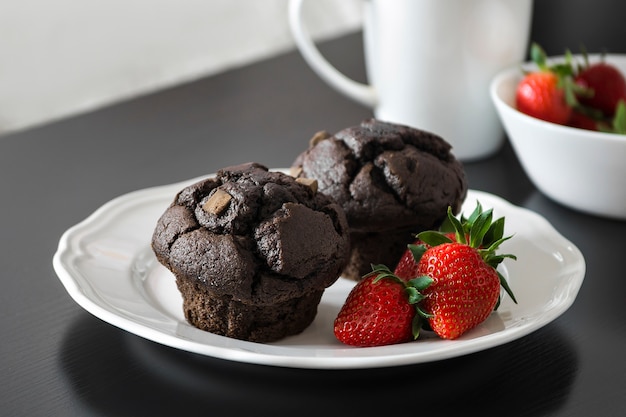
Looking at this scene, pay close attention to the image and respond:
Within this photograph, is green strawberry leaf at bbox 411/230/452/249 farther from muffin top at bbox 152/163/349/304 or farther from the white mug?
the white mug

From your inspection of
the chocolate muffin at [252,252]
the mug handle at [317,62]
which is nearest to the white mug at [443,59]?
the mug handle at [317,62]

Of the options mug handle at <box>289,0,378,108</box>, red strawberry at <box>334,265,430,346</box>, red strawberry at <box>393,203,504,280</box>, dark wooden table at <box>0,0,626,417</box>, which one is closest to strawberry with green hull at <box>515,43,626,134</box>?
dark wooden table at <box>0,0,626,417</box>

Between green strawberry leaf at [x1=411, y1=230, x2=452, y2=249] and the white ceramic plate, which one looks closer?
the white ceramic plate

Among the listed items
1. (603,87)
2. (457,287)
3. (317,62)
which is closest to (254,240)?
(457,287)

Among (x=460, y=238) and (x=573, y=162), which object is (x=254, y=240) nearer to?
(x=460, y=238)

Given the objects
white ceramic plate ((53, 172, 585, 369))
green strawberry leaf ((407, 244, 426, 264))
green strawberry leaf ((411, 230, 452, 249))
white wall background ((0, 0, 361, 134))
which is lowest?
white wall background ((0, 0, 361, 134))

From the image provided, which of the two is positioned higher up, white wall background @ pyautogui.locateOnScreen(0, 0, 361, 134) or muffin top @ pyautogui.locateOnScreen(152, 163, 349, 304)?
muffin top @ pyautogui.locateOnScreen(152, 163, 349, 304)
